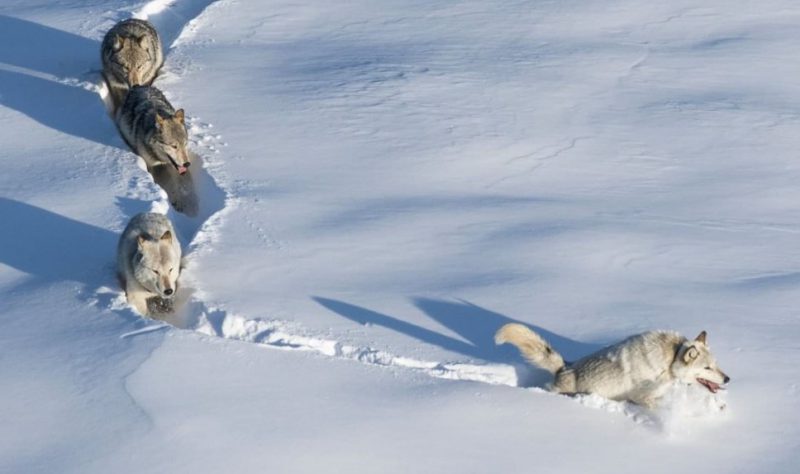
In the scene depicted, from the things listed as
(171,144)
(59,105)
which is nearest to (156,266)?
(171,144)

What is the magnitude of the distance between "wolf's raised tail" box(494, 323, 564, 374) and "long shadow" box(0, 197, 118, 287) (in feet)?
9.04

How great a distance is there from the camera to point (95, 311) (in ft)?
26.4

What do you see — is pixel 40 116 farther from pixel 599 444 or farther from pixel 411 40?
pixel 599 444

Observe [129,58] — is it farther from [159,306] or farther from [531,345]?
[531,345]

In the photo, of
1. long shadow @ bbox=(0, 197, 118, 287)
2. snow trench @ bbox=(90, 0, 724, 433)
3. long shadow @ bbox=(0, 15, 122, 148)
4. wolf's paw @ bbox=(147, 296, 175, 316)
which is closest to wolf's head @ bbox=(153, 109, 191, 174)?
snow trench @ bbox=(90, 0, 724, 433)

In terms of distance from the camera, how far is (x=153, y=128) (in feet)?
33.5

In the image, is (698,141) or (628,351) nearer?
(628,351)

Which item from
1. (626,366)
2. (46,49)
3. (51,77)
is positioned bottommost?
(626,366)

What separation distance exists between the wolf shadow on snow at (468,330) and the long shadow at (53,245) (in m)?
1.63

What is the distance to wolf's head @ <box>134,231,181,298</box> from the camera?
26.7 feet

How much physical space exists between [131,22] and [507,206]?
14.1 ft

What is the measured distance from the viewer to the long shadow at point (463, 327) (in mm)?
7844

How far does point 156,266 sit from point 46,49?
5.18m

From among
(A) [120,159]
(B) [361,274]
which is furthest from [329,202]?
(A) [120,159]
